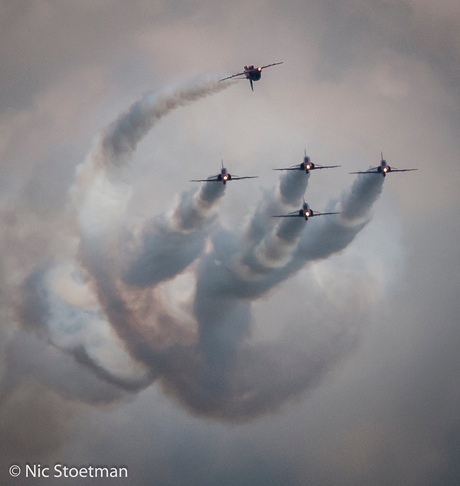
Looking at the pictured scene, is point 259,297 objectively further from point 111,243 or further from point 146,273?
point 111,243

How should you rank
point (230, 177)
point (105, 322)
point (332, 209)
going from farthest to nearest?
point (105, 322), point (332, 209), point (230, 177)

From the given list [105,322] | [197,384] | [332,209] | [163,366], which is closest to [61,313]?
[105,322]

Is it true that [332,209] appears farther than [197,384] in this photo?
No

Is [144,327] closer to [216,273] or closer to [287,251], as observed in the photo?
[216,273]

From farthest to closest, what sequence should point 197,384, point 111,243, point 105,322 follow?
point 197,384 < point 105,322 < point 111,243

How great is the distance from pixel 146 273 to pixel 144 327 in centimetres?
889

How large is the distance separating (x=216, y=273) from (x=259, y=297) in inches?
242

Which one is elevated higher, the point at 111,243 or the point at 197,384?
the point at 111,243

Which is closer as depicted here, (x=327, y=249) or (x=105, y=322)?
(x=327, y=249)

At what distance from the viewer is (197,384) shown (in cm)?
9331

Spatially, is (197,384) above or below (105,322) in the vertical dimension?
below

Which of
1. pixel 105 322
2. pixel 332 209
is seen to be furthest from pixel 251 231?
pixel 105 322

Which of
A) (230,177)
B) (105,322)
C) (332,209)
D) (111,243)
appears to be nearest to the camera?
(230,177)

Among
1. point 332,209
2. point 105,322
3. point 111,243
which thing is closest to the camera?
point 332,209
